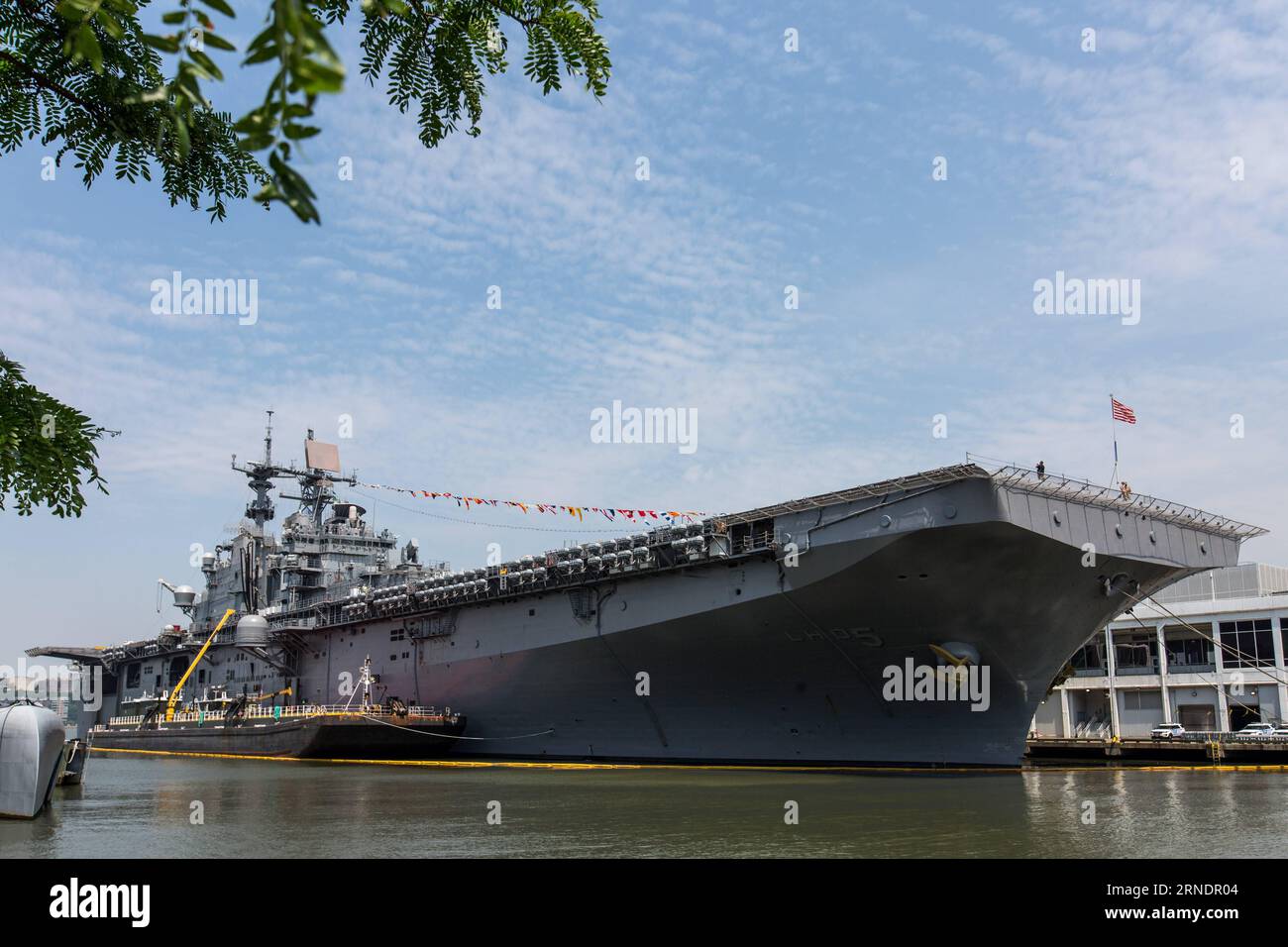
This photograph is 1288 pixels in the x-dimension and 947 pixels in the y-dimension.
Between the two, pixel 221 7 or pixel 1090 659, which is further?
pixel 1090 659

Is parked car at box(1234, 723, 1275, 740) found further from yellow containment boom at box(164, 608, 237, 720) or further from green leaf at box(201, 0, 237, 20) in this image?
yellow containment boom at box(164, 608, 237, 720)

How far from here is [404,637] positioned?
3347 centimetres

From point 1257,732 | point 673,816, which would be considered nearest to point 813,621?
point 673,816

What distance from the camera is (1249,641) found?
3928 cm

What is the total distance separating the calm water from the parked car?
29.2 feet

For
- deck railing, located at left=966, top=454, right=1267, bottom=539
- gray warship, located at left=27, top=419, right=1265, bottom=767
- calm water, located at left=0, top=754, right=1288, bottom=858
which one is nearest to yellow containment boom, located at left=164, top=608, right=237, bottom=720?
gray warship, located at left=27, top=419, right=1265, bottom=767

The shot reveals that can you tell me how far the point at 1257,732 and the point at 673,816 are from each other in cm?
2627

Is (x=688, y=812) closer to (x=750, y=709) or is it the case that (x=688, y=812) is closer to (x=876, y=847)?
(x=876, y=847)

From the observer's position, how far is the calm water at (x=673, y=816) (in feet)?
39.7

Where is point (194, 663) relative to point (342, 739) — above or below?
above

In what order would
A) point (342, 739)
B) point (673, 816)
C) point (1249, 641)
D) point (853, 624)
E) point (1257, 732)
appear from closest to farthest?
1. point (673, 816)
2. point (853, 624)
3. point (342, 739)
4. point (1257, 732)
5. point (1249, 641)

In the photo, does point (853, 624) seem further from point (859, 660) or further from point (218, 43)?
point (218, 43)
